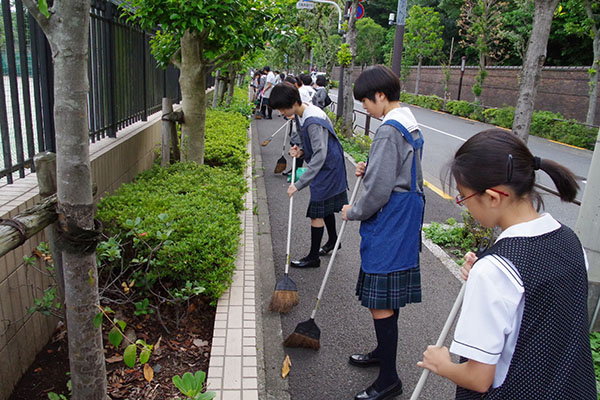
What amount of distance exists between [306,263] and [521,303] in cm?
376

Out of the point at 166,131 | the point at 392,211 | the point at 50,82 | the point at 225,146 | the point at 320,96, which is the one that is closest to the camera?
the point at 392,211

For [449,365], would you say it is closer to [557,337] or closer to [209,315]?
[557,337]

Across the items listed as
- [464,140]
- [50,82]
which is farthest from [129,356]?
[464,140]

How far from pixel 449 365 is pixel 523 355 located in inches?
9.5

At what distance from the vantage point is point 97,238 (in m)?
2.17

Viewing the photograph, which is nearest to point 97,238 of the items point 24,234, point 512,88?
point 24,234

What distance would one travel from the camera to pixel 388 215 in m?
2.82

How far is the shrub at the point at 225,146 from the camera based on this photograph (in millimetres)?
7507

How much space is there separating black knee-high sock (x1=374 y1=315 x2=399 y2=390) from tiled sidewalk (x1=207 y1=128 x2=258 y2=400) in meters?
0.79

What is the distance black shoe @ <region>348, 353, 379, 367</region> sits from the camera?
3430 mm

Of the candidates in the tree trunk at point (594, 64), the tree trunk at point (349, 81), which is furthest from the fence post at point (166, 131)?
the tree trunk at point (594, 64)

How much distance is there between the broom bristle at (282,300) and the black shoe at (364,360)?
33.6 inches

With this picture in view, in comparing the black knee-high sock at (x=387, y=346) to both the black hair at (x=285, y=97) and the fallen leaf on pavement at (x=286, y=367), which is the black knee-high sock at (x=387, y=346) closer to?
the fallen leaf on pavement at (x=286, y=367)

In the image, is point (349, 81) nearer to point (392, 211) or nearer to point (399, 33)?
point (399, 33)
